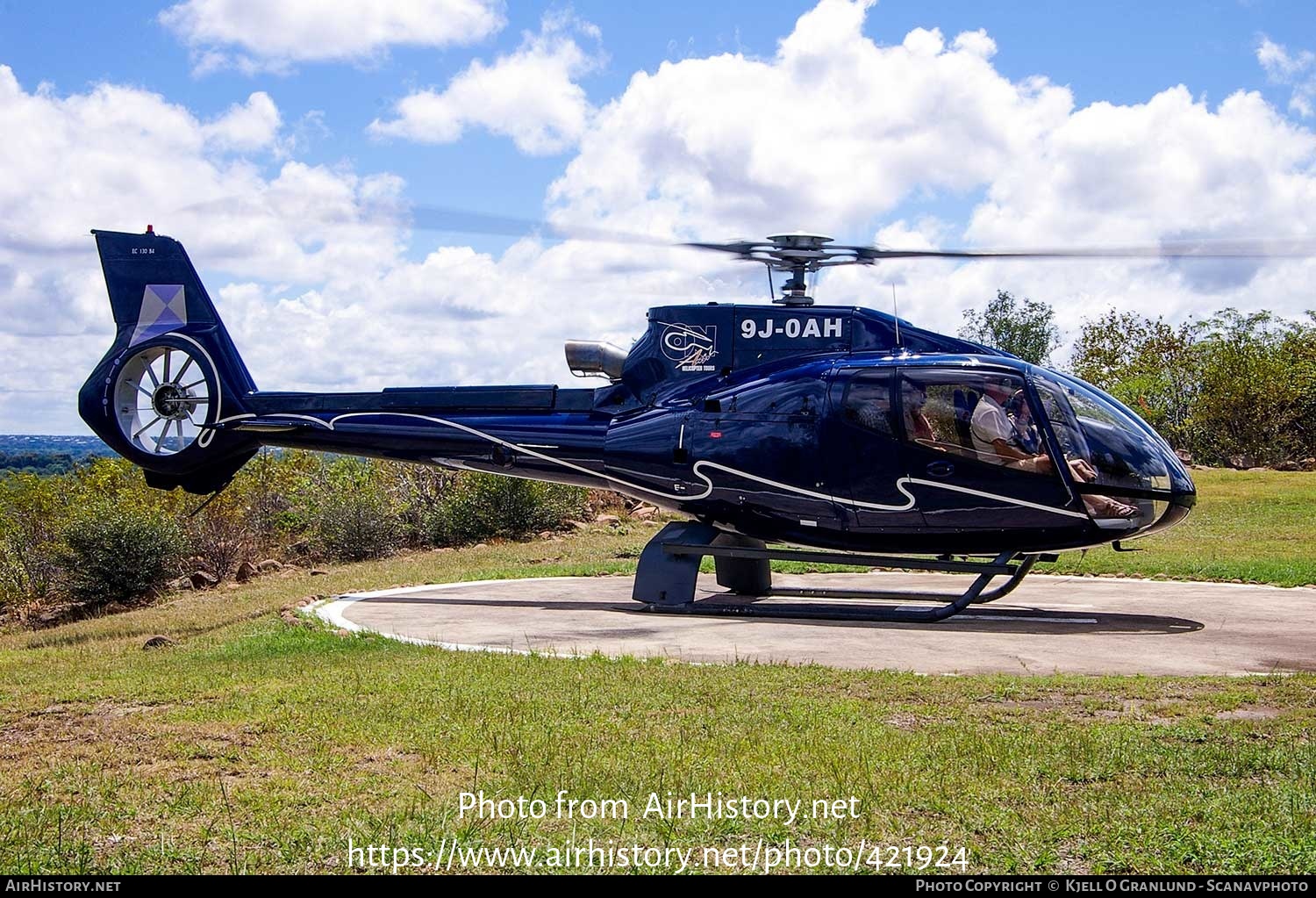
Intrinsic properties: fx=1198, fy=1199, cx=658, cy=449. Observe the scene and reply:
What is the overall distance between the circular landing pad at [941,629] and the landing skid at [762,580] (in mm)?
247

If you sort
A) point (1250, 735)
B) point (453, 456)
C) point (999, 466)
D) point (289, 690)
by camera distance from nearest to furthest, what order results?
1. point (1250, 735)
2. point (289, 690)
3. point (999, 466)
4. point (453, 456)

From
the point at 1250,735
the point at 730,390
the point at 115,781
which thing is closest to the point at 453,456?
the point at 730,390

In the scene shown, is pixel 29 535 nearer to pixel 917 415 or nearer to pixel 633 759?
pixel 917 415

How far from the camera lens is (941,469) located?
12.0 metres

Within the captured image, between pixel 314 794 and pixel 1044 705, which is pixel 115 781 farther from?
pixel 1044 705

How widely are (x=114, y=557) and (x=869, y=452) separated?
15.1 metres

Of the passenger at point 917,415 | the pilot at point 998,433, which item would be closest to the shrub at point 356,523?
the passenger at point 917,415

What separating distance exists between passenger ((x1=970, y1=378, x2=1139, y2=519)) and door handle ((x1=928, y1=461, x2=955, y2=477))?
12.5 inches

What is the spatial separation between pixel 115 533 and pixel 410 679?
48.7 feet

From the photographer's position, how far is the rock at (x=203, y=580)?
22219 millimetres

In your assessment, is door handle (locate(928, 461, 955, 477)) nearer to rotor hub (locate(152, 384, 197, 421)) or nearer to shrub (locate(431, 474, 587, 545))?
rotor hub (locate(152, 384, 197, 421))

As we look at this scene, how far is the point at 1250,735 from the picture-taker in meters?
6.80

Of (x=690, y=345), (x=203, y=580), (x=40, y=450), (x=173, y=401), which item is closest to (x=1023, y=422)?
(x=690, y=345)

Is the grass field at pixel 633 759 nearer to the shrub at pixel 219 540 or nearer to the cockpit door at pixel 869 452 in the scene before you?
the cockpit door at pixel 869 452
